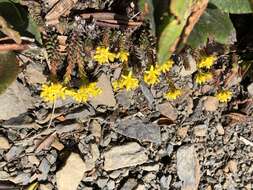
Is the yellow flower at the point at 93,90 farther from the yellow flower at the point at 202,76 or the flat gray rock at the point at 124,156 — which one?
the yellow flower at the point at 202,76

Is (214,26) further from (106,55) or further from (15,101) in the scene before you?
(15,101)

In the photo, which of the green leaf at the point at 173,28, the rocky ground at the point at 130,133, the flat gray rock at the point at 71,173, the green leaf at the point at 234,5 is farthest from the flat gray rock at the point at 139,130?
the green leaf at the point at 173,28

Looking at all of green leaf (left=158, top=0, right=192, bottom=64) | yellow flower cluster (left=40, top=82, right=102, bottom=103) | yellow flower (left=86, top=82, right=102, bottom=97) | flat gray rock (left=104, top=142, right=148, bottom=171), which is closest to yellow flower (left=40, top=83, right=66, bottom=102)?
yellow flower cluster (left=40, top=82, right=102, bottom=103)

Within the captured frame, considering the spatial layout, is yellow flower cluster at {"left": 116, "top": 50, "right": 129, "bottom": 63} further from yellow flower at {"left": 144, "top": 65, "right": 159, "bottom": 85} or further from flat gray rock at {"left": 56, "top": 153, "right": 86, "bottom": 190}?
flat gray rock at {"left": 56, "top": 153, "right": 86, "bottom": 190}

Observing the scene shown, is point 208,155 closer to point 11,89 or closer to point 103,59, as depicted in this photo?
point 103,59

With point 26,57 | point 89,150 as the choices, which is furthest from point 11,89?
point 89,150

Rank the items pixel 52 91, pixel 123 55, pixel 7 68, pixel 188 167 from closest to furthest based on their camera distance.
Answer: pixel 7 68 < pixel 52 91 < pixel 123 55 < pixel 188 167

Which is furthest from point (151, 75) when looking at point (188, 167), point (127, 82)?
point (188, 167)
